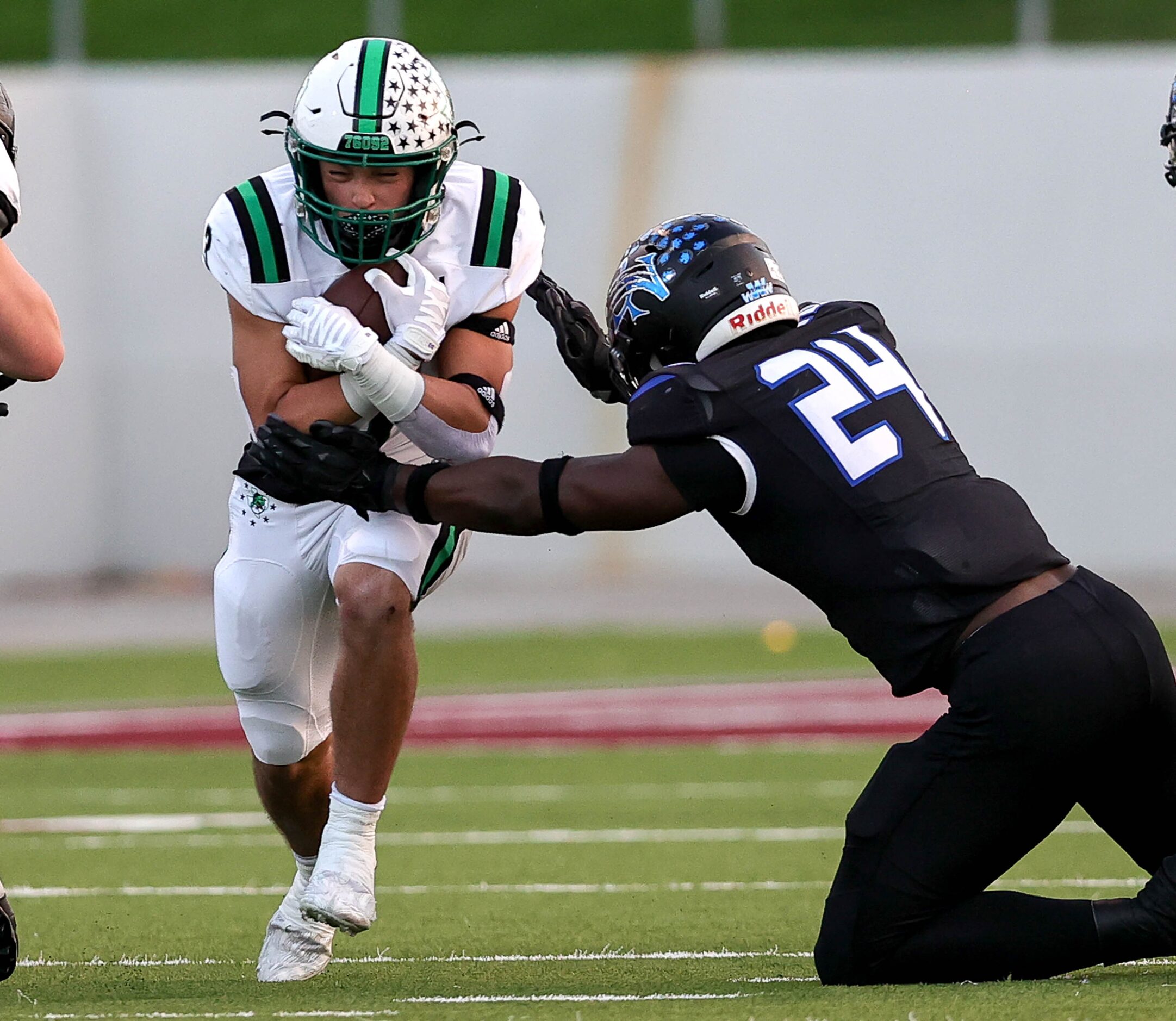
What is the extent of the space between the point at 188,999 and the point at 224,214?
1.62 m

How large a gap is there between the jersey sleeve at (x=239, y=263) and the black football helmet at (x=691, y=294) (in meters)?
0.71

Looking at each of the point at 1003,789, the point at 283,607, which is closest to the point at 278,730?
the point at 283,607

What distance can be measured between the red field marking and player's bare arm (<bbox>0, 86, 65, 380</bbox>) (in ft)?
17.4

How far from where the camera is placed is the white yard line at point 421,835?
21.3 feet

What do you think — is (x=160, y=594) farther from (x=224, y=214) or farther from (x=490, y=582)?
(x=224, y=214)

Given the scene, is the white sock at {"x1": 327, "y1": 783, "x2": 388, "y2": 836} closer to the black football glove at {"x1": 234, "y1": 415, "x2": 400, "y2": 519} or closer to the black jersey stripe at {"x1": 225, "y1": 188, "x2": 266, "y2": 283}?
the black football glove at {"x1": 234, "y1": 415, "x2": 400, "y2": 519}

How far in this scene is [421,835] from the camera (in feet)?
Result: 22.2

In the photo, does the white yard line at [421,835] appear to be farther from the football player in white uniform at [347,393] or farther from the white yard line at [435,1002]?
the white yard line at [435,1002]

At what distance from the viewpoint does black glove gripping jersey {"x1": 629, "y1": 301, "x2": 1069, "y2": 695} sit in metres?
3.81

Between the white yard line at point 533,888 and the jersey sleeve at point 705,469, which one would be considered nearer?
the jersey sleeve at point 705,469

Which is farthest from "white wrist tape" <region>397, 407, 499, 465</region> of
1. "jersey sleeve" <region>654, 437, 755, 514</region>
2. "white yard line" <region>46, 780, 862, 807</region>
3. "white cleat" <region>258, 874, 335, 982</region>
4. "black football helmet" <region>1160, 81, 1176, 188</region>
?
"white yard line" <region>46, 780, 862, 807</region>

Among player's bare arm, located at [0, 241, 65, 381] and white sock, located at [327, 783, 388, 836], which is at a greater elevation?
player's bare arm, located at [0, 241, 65, 381]

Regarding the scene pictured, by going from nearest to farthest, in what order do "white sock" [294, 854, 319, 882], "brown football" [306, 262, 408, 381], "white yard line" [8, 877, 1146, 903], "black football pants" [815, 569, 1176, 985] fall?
"black football pants" [815, 569, 1176, 985]
"brown football" [306, 262, 408, 381]
"white sock" [294, 854, 319, 882]
"white yard line" [8, 877, 1146, 903]

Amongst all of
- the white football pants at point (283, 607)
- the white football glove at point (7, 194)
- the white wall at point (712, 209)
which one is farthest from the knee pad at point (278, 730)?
the white wall at point (712, 209)
